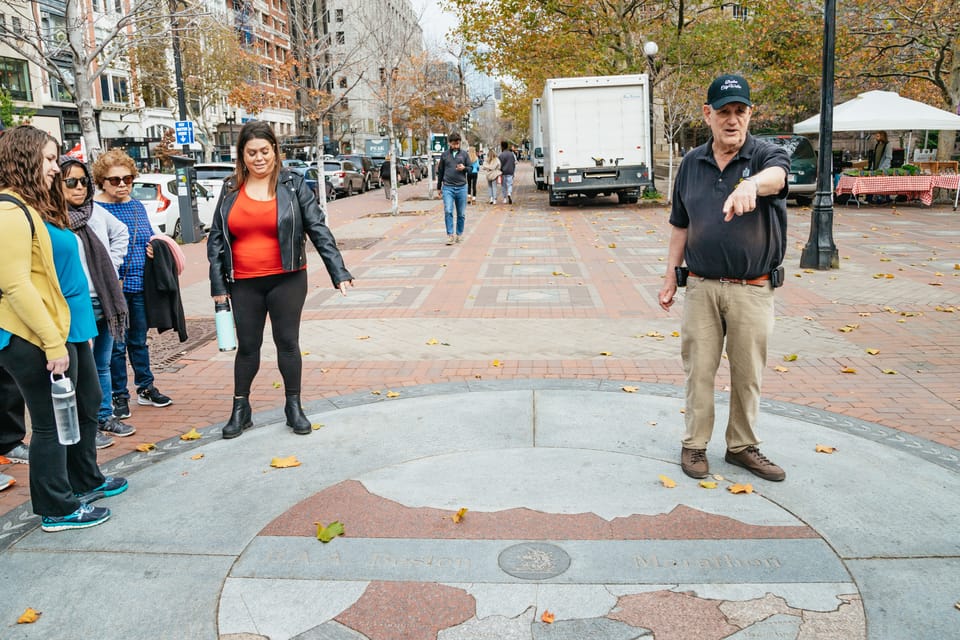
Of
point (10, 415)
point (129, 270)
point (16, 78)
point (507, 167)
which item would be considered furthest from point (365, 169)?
point (10, 415)

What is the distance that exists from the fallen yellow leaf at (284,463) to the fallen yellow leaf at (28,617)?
60.4 inches

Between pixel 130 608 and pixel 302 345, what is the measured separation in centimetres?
434

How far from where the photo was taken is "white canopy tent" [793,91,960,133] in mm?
19344

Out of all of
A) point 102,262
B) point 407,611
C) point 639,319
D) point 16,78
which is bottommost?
point 407,611

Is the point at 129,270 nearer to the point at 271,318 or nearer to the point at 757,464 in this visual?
the point at 271,318

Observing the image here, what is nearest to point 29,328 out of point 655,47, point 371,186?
point 655,47

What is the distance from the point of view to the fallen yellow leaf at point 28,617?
298 cm

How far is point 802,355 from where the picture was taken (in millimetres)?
6609

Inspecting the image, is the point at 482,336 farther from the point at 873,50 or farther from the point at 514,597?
the point at 873,50

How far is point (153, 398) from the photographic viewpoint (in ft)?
18.8

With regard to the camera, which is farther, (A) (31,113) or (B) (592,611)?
(A) (31,113)

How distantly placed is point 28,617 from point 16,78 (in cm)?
4387

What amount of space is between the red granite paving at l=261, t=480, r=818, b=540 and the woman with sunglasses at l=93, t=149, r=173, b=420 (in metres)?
2.29

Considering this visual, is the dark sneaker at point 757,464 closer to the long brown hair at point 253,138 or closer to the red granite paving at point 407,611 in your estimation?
the red granite paving at point 407,611
